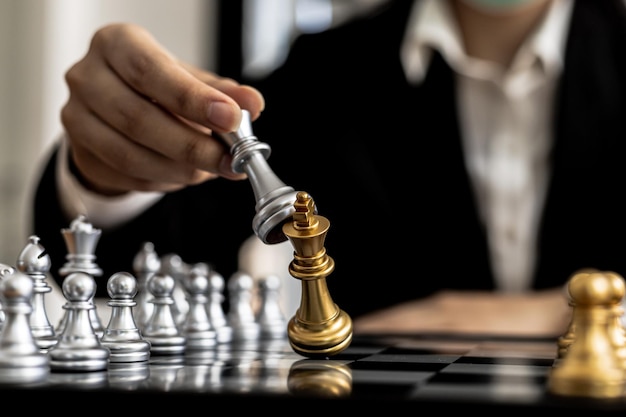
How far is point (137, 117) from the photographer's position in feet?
3.02

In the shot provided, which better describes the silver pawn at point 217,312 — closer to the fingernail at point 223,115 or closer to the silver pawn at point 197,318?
the silver pawn at point 197,318

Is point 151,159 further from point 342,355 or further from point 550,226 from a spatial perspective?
point 550,226

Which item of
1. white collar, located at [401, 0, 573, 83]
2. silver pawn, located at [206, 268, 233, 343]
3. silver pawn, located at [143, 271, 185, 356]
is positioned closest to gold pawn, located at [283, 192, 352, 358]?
silver pawn, located at [143, 271, 185, 356]

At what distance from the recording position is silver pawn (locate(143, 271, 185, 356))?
2.61ft

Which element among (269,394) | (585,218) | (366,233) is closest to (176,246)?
(366,233)

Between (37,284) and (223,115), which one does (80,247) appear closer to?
→ (37,284)

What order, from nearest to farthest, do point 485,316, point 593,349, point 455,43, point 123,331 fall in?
1. point 593,349
2. point 123,331
3. point 485,316
4. point 455,43

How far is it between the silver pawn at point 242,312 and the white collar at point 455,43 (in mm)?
1028

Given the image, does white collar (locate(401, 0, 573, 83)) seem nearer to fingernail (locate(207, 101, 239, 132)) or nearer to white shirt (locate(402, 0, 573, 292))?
white shirt (locate(402, 0, 573, 292))

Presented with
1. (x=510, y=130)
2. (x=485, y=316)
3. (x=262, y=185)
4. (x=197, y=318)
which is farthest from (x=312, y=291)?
(x=510, y=130)

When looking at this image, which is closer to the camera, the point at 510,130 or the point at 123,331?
the point at 123,331

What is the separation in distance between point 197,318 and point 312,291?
0.22 metres

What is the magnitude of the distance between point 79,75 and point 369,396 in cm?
64

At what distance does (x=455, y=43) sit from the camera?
196 cm
